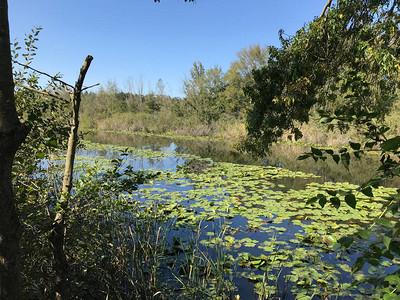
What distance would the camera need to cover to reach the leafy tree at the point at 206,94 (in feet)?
87.2

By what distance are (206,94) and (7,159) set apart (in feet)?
86.9

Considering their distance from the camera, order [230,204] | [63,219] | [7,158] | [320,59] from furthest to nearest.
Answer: [230,204]
[320,59]
[63,219]
[7,158]

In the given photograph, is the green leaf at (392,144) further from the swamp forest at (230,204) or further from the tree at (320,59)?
the tree at (320,59)

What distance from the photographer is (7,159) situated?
1.01 m

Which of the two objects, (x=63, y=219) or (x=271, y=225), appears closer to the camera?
(x=63, y=219)

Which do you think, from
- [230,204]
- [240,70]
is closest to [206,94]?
[240,70]

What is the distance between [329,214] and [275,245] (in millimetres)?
2061

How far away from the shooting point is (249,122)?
13.3ft

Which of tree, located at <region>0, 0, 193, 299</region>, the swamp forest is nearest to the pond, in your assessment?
the swamp forest

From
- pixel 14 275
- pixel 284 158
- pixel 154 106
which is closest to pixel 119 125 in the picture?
pixel 154 106

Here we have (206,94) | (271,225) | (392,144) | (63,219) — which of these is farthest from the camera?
(206,94)

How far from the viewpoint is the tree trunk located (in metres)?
0.98

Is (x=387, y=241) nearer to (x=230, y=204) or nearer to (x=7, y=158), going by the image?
(x=7, y=158)

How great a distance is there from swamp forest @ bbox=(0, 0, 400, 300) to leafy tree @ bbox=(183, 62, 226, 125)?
1876 cm
